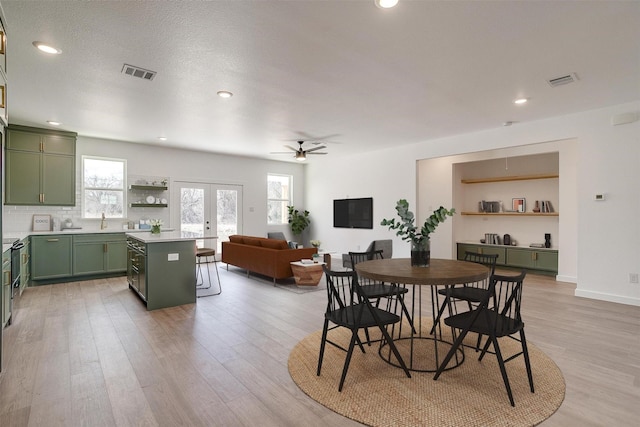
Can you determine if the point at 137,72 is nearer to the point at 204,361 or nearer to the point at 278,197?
the point at 204,361

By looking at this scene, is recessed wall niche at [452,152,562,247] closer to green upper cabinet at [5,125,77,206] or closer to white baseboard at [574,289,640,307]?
white baseboard at [574,289,640,307]

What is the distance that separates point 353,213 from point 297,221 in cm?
186

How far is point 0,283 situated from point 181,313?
1759 mm

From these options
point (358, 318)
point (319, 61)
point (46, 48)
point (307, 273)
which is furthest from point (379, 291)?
point (46, 48)

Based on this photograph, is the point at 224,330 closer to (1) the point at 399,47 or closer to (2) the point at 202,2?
(2) the point at 202,2

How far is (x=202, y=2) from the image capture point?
2.38 meters

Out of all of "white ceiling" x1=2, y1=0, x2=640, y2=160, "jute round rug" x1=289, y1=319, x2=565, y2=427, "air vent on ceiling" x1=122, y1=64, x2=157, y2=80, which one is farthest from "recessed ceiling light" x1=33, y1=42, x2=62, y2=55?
"jute round rug" x1=289, y1=319, x2=565, y2=427

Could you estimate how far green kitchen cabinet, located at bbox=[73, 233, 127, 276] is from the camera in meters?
6.00

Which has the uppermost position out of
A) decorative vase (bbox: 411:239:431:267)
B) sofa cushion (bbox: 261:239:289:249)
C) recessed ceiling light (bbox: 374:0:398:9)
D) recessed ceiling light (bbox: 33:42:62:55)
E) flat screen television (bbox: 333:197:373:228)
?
recessed ceiling light (bbox: 33:42:62:55)

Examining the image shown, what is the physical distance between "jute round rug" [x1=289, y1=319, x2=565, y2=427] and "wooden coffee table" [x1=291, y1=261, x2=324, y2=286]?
2.55 m

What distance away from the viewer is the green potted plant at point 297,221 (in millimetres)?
9742

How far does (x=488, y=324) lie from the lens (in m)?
2.29

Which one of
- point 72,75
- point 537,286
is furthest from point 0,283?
point 537,286

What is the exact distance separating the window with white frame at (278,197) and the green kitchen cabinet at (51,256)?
4674mm
